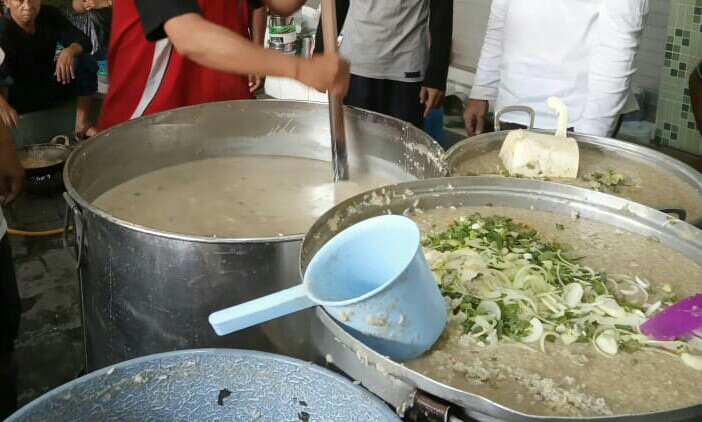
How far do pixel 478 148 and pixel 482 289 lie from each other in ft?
2.48

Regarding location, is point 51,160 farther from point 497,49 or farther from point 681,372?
point 681,372

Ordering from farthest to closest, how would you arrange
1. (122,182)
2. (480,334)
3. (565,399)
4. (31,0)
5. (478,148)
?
(31,0)
(122,182)
(478,148)
(480,334)
(565,399)

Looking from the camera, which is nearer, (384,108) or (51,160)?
(384,108)

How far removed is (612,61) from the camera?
2.20m

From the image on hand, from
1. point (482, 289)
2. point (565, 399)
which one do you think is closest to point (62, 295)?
point (482, 289)

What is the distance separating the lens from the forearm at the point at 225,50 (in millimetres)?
1688

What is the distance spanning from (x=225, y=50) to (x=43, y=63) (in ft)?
12.8

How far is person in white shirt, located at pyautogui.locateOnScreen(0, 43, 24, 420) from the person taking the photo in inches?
73.2

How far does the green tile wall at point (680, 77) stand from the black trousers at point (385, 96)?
1351 mm

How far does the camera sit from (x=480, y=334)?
1.11 meters

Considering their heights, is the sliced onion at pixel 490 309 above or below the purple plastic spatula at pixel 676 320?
below

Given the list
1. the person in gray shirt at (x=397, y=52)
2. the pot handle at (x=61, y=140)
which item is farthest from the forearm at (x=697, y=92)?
the pot handle at (x=61, y=140)

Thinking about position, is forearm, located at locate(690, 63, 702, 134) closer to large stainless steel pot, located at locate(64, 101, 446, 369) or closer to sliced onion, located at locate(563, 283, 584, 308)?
large stainless steel pot, located at locate(64, 101, 446, 369)

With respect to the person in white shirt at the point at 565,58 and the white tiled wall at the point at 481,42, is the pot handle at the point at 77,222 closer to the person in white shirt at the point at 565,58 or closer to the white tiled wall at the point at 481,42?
the person in white shirt at the point at 565,58
